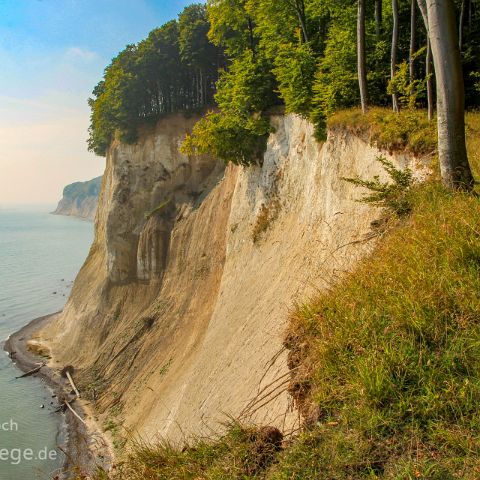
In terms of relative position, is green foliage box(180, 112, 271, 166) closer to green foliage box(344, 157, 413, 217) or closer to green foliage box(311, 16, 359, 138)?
green foliage box(311, 16, 359, 138)

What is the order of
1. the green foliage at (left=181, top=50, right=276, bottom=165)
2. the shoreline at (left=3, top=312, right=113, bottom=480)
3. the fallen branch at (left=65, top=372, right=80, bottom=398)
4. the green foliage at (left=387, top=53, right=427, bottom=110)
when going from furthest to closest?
the fallen branch at (left=65, top=372, right=80, bottom=398) < the shoreline at (left=3, top=312, right=113, bottom=480) < the green foliage at (left=181, top=50, right=276, bottom=165) < the green foliage at (left=387, top=53, right=427, bottom=110)

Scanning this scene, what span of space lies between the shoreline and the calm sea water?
647 millimetres

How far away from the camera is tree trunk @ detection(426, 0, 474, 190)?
701 centimetres

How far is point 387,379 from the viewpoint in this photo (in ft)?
13.8

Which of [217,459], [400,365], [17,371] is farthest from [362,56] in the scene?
[17,371]

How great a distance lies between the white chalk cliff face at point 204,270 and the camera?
38.1 feet

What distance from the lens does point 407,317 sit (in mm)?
4723

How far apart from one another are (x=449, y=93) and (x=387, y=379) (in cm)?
559

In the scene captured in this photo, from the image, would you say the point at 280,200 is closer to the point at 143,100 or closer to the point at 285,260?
the point at 285,260

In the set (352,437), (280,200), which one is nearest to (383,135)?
(280,200)

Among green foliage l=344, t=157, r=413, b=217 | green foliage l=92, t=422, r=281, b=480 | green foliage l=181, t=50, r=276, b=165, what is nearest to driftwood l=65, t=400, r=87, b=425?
green foliage l=181, t=50, r=276, b=165

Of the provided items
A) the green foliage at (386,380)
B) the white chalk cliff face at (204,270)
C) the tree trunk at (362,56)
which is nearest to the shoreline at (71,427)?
the white chalk cliff face at (204,270)

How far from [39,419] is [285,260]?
2169cm

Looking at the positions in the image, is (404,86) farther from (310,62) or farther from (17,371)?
(17,371)
